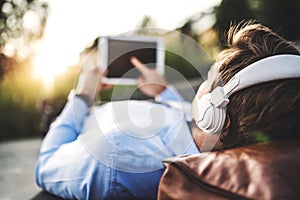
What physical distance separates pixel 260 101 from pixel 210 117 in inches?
4.0

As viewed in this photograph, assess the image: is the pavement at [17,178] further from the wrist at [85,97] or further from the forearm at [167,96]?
the forearm at [167,96]

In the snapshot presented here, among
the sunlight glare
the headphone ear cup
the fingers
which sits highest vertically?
the headphone ear cup

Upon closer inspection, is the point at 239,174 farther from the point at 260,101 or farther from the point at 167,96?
the point at 167,96

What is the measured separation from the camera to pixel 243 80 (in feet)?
2.39

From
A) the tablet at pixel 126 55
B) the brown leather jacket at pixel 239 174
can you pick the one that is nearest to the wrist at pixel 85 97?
the tablet at pixel 126 55

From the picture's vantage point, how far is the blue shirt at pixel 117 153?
97cm

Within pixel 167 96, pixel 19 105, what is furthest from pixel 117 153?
pixel 19 105

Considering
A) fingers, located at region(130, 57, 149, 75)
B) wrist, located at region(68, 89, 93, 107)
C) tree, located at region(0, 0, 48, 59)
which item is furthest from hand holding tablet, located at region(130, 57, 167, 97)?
tree, located at region(0, 0, 48, 59)

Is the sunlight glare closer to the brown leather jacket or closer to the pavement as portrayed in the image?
the pavement

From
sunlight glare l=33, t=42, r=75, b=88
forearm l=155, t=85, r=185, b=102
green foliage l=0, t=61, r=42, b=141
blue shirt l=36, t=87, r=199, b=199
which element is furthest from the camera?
green foliage l=0, t=61, r=42, b=141

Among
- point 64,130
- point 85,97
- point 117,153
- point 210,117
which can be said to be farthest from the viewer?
point 85,97

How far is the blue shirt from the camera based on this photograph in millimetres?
970

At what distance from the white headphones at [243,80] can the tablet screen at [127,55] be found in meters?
1.05

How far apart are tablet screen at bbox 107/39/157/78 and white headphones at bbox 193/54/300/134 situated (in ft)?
3.43
